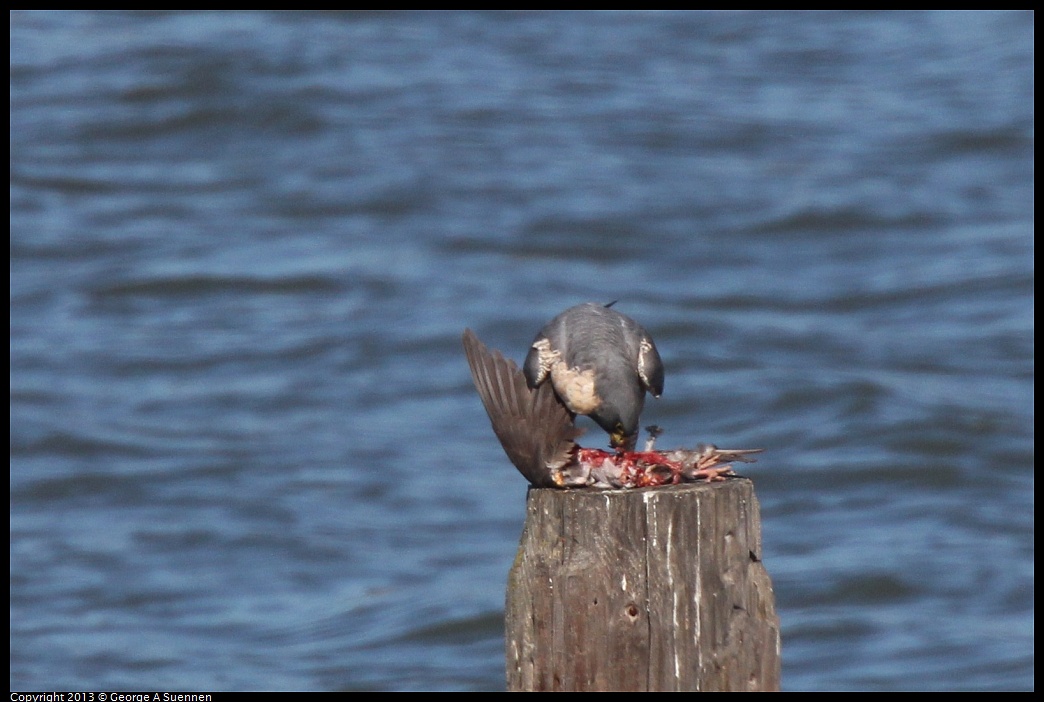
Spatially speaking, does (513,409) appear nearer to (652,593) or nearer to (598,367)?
(598,367)

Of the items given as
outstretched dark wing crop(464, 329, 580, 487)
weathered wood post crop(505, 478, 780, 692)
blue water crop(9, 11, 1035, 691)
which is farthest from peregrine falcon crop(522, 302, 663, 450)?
blue water crop(9, 11, 1035, 691)

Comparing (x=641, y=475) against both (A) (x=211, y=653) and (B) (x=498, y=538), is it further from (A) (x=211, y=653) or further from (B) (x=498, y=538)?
(B) (x=498, y=538)

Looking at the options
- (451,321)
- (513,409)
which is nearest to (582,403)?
A: (513,409)

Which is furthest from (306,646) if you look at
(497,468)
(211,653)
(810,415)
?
(810,415)

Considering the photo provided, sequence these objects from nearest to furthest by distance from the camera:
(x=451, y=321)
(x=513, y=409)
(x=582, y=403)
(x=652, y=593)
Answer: (x=652, y=593), (x=513, y=409), (x=582, y=403), (x=451, y=321)

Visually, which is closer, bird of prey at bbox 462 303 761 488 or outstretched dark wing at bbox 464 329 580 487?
bird of prey at bbox 462 303 761 488

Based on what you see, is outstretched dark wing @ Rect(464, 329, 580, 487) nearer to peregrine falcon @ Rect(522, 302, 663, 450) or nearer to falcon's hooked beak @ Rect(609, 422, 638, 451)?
peregrine falcon @ Rect(522, 302, 663, 450)

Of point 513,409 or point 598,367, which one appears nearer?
point 513,409
